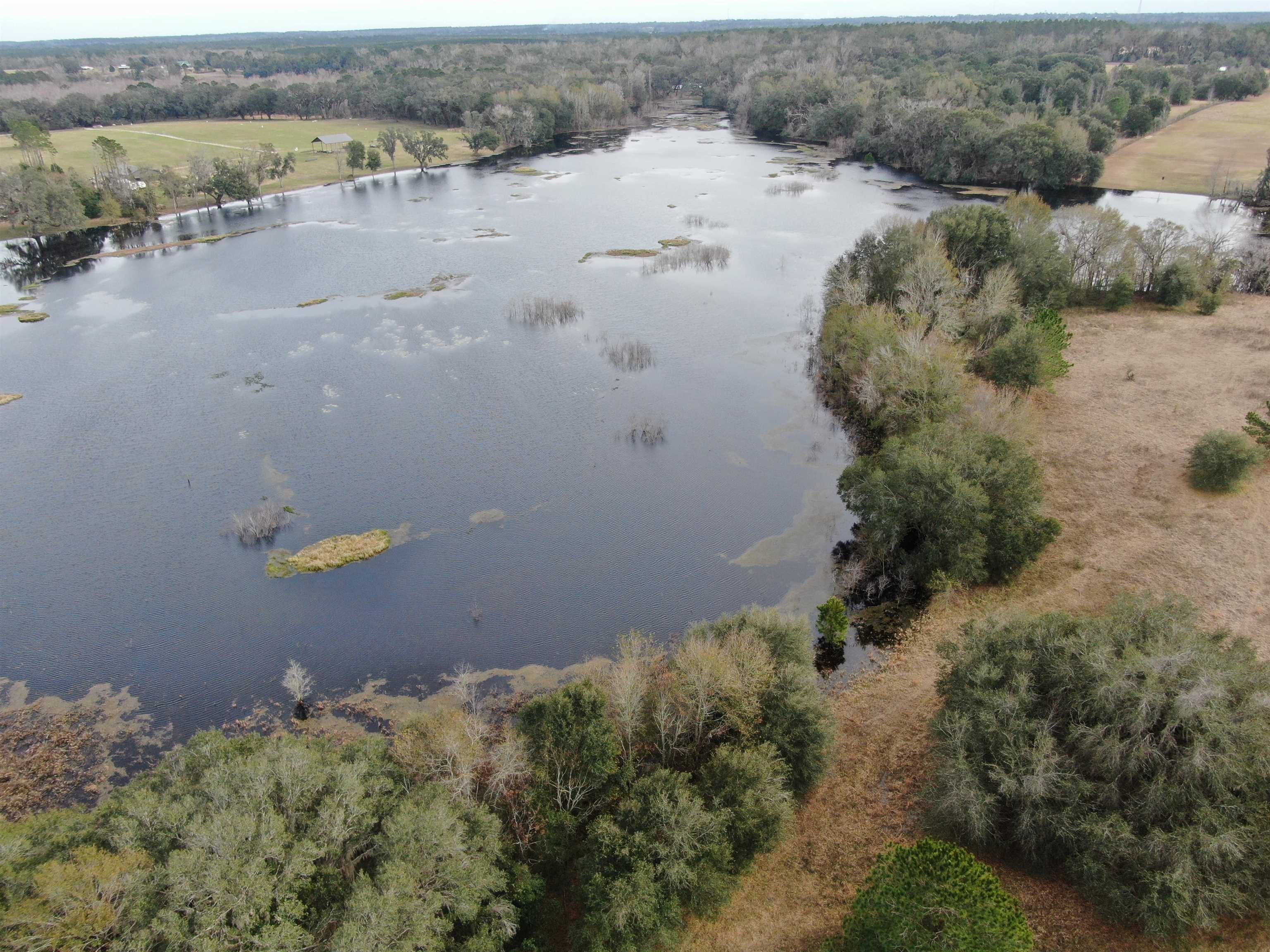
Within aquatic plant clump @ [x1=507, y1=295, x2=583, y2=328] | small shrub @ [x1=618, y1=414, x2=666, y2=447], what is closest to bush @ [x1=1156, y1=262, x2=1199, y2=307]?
small shrub @ [x1=618, y1=414, x2=666, y2=447]

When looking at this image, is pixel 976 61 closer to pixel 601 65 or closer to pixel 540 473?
pixel 601 65

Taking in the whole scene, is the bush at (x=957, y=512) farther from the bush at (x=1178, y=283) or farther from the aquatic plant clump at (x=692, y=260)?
the aquatic plant clump at (x=692, y=260)

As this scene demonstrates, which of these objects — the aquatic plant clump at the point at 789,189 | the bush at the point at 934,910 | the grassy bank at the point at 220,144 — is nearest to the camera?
the bush at the point at 934,910

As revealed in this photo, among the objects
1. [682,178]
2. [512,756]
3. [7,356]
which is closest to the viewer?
[512,756]

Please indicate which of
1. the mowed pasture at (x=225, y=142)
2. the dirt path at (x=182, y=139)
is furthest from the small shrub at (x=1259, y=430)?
the dirt path at (x=182, y=139)

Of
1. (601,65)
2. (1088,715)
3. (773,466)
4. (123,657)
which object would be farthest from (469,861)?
(601,65)

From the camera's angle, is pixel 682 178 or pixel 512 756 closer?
pixel 512 756

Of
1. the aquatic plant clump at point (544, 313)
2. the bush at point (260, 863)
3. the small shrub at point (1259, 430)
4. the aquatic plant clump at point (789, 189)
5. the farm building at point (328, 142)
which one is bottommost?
the small shrub at point (1259, 430)

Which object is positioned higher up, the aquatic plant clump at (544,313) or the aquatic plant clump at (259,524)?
the aquatic plant clump at (544,313)
